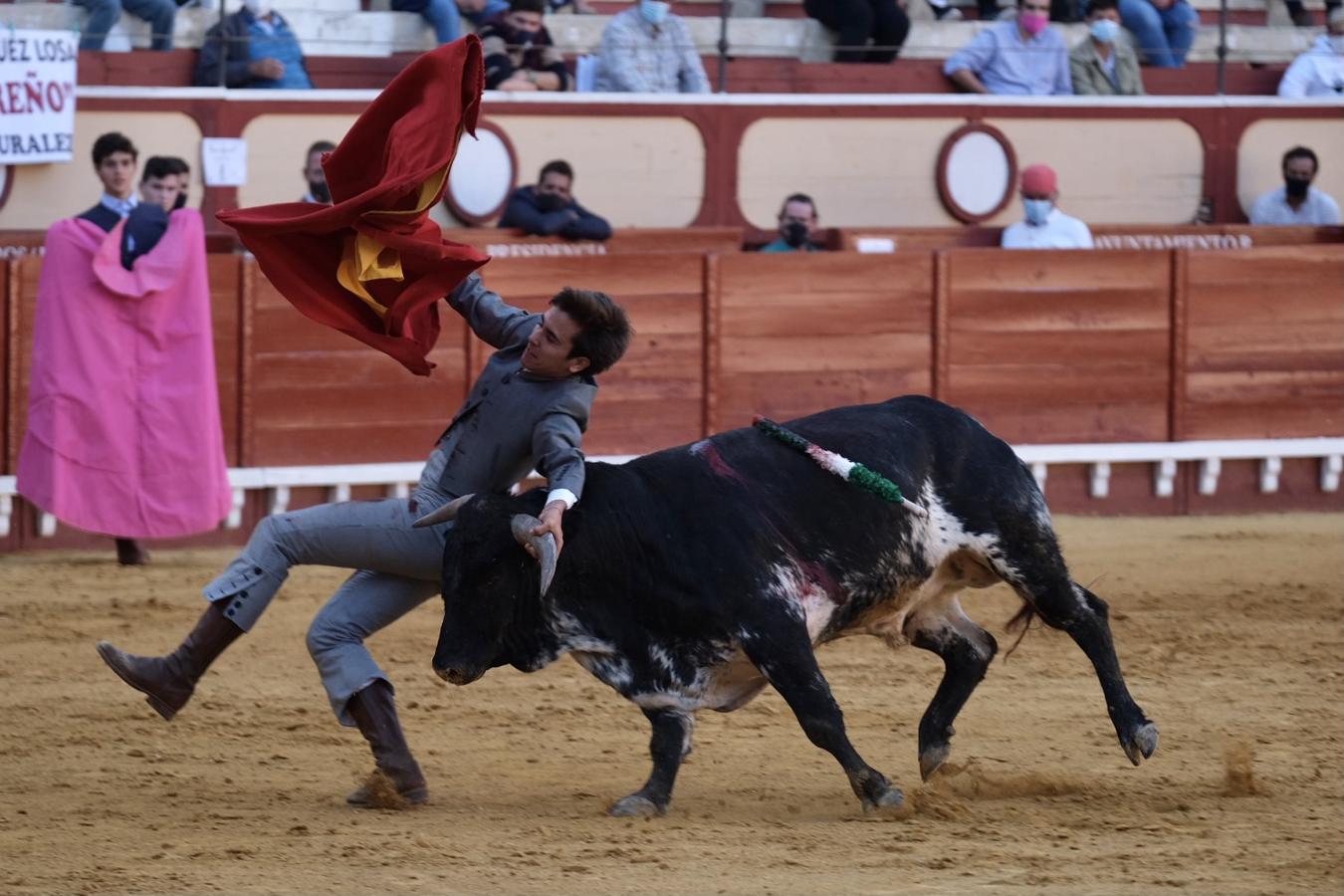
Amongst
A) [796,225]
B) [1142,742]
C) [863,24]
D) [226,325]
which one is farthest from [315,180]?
[1142,742]

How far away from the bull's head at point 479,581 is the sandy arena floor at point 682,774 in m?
0.38

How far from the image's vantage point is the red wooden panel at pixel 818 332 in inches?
393

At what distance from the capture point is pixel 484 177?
34.9 ft

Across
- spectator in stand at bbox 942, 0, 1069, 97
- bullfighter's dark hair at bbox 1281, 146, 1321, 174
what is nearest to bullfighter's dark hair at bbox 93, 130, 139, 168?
spectator in stand at bbox 942, 0, 1069, 97

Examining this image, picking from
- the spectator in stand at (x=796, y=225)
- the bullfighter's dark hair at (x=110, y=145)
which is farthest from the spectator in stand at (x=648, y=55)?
the bullfighter's dark hair at (x=110, y=145)

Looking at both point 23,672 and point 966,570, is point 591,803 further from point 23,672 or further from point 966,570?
point 23,672

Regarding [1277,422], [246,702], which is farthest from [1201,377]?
[246,702]

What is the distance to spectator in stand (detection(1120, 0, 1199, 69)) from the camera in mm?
12453

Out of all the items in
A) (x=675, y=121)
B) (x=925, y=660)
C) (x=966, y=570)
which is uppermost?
(x=675, y=121)

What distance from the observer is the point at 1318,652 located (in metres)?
7.00

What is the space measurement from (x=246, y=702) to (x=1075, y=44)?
771 centimetres

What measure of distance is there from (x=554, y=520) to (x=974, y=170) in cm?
776

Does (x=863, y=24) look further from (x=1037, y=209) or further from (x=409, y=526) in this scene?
(x=409, y=526)

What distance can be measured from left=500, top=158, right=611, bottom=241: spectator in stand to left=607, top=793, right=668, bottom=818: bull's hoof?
551cm
